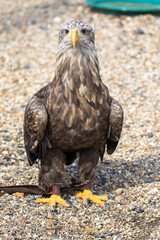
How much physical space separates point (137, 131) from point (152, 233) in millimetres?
2396

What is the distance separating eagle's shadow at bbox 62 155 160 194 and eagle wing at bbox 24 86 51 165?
30.9 inches

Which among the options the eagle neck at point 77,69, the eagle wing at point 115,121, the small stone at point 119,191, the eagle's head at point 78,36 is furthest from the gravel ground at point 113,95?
the eagle's head at point 78,36

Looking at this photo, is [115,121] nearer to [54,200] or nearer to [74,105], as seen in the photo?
[74,105]

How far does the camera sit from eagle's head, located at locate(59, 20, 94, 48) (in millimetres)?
4020

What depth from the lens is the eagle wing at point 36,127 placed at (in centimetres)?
416

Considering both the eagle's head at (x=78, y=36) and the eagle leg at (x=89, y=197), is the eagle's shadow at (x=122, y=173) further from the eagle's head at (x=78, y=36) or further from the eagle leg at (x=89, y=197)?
the eagle's head at (x=78, y=36)

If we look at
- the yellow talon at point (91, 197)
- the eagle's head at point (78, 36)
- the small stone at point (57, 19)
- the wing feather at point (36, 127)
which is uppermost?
the eagle's head at point (78, 36)

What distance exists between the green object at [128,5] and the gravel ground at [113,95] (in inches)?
9.0

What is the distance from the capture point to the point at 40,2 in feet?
39.1

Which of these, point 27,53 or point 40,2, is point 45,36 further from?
point 40,2

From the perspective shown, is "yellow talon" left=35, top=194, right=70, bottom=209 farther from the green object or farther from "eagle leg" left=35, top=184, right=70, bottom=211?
the green object

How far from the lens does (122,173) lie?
5.16 meters

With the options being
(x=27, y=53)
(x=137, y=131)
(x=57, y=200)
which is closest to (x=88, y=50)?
(x=57, y=200)

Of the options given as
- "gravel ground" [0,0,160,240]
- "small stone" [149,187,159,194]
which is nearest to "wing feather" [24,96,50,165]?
"gravel ground" [0,0,160,240]
